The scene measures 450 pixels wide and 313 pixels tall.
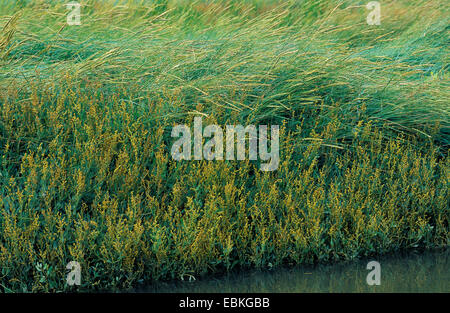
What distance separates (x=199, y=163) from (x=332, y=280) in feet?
4.58

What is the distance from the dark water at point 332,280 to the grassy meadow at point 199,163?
131 millimetres

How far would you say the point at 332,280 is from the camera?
4668mm

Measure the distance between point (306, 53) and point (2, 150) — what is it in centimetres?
299

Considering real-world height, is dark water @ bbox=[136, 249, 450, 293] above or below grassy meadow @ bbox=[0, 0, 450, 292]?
below

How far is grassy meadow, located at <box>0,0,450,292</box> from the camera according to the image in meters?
4.69

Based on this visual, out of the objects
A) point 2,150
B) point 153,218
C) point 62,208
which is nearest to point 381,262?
point 153,218

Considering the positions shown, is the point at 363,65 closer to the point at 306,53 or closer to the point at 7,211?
the point at 306,53

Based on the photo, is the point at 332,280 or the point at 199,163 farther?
the point at 199,163

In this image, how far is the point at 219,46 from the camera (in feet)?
21.6

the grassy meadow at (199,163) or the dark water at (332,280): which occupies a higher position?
the grassy meadow at (199,163)

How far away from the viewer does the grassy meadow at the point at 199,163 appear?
4.69 m

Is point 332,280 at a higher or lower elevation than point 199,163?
lower

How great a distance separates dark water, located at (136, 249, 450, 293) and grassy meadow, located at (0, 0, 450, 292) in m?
0.13

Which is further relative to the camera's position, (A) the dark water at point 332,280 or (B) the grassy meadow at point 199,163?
(B) the grassy meadow at point 199,163
